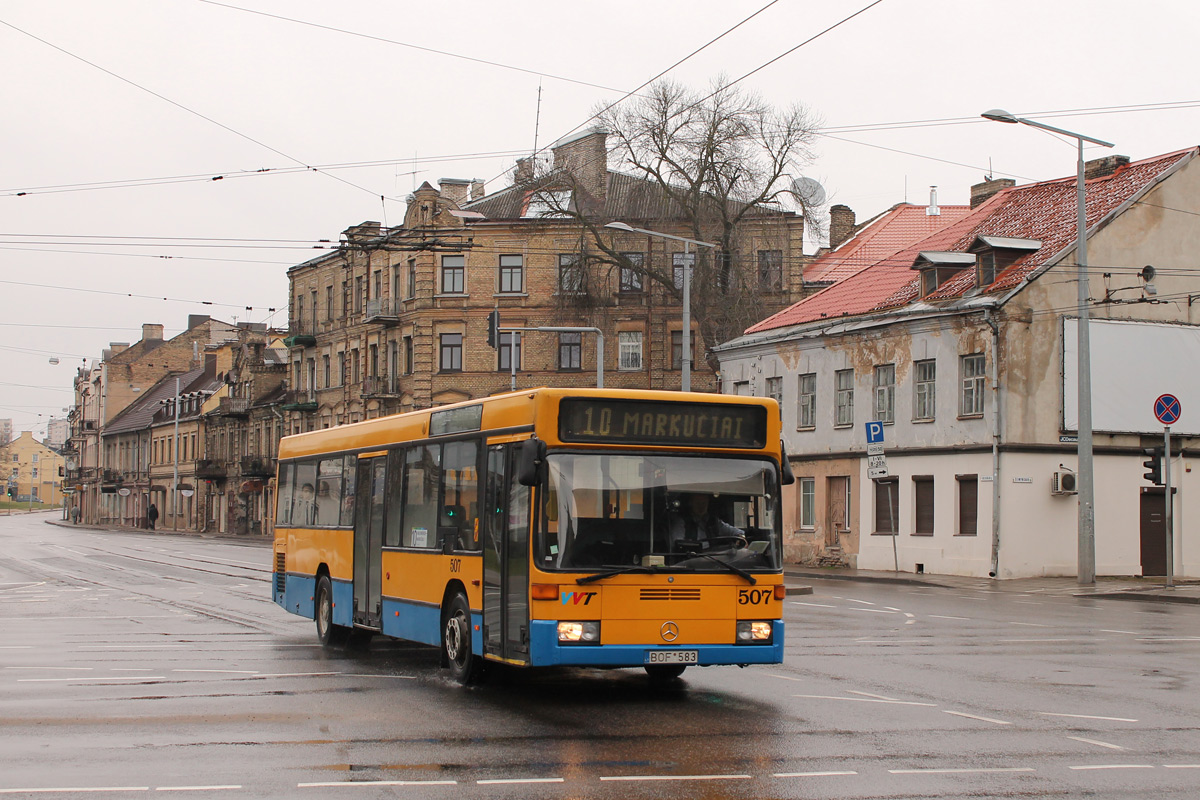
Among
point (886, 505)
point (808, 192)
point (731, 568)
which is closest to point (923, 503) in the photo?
point (886, 505)

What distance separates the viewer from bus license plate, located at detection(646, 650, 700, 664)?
11672 mm

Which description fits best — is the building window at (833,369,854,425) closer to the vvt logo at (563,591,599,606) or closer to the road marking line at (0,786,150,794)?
the vvt logo at (563,591,599,606)

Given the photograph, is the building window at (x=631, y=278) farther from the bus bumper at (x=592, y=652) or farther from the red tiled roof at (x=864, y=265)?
the bus bumper at (x=592, y=652)

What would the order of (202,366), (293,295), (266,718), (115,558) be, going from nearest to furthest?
(266,718) → (115,558) → (293,295) → (202,366)

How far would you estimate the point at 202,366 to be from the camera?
110 m

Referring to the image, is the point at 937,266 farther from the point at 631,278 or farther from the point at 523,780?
the point at 523,780

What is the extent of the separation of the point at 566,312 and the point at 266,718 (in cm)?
4578

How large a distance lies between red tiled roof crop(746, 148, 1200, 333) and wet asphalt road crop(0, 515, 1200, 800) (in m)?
17.2

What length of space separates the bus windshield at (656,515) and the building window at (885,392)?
2647cm

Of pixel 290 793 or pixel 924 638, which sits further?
pixel 924 638

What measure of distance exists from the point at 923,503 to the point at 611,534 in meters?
26.4

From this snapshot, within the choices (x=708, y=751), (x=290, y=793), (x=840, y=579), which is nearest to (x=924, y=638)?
(x=708, y=751)

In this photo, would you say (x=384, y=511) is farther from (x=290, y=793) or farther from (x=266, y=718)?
(x=290, y=793)

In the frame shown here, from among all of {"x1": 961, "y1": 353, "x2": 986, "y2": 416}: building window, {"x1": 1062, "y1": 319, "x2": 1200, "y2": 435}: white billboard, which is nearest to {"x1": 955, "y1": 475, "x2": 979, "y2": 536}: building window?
{"x1": 961, "y1": 353, "x2": 986, "y2": 416}: building window
